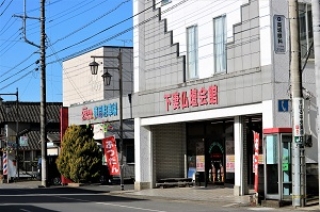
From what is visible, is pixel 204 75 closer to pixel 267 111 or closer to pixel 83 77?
pixel 267 111

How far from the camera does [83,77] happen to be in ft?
176

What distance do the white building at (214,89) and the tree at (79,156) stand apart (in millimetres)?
6881

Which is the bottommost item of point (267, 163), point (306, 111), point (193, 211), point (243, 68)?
point (193, 211)

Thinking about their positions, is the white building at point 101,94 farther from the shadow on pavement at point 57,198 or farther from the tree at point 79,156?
the shadow on pavement at point 57,198

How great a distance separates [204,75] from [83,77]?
2657 centimetres

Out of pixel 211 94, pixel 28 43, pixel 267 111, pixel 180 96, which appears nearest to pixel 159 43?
pixel 180 96

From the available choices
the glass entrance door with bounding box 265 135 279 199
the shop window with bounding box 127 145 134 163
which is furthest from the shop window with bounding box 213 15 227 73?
the shop window with bounding box 127 145 134 163

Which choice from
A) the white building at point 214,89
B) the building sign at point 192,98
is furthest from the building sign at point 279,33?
the building sign at point 192,98

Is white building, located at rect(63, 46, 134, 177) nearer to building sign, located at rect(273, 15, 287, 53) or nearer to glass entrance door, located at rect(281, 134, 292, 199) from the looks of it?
building sign, located at rect(273, 15, 287, 53)

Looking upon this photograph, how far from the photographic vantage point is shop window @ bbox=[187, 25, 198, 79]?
97.5ft

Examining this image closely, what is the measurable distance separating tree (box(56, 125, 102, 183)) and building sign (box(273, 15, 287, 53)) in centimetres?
1921

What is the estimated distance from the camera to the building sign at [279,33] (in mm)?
23422

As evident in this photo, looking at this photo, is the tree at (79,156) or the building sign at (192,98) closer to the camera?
the building sign at (192,98)

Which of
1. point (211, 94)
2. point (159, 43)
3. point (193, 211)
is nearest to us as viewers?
point (193, 211)
